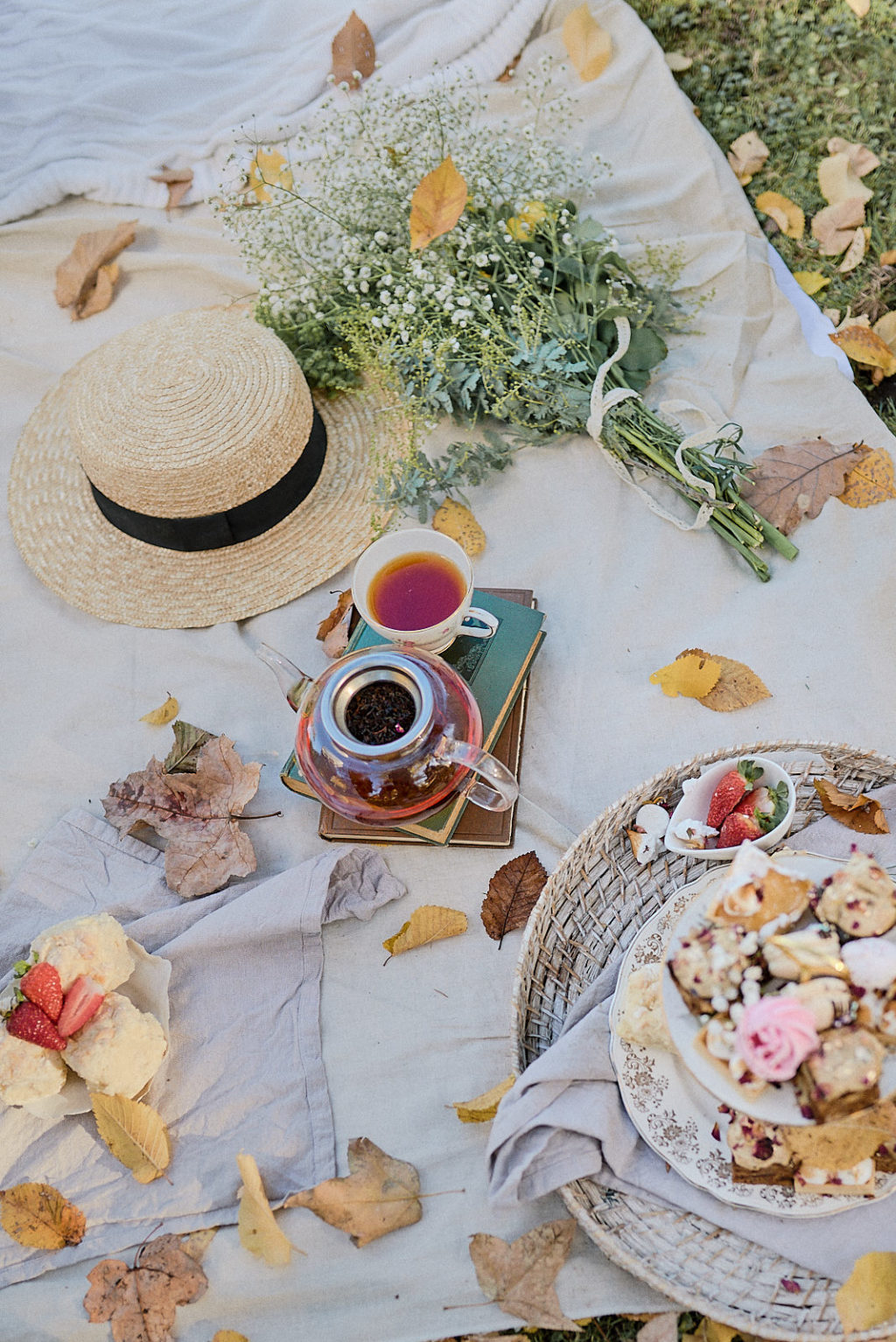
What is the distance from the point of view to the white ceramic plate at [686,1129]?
51.2 inches

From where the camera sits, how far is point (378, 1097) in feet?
5.37

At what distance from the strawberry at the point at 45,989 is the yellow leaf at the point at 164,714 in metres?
0.58

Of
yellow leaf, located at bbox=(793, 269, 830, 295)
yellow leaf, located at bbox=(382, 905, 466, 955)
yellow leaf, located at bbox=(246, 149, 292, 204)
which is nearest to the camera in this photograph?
yellow leaf, located at bbox=(382, 905, 466, 955)

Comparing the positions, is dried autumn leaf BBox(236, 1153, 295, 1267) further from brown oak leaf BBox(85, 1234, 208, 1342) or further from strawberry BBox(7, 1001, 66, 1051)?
strawberry BBox(7, 1001, 66, 1051)

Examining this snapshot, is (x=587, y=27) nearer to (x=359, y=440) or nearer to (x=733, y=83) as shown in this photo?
(x=733, y=83)

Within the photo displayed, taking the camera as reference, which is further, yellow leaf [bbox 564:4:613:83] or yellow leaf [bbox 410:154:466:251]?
yellow leaf [bbox 564:4:613:83]

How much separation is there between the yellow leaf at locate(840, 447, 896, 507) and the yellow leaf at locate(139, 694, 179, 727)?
4.70ft

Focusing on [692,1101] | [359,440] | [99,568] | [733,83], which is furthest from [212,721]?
[733,83]

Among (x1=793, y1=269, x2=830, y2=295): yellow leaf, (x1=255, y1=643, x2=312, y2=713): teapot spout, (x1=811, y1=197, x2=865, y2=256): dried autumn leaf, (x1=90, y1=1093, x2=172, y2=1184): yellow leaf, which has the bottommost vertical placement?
(x1=90, y1=1093, x2=172, y2=1184): yellow leaf

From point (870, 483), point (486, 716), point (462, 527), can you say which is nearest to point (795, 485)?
point (870, 483)

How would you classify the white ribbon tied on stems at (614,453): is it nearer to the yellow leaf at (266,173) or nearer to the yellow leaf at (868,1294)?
the yellow leaf at (266,173)

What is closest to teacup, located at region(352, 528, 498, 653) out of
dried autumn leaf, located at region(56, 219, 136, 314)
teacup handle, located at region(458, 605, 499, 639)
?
teacup handle, located at region(458, 605, 499, 639)

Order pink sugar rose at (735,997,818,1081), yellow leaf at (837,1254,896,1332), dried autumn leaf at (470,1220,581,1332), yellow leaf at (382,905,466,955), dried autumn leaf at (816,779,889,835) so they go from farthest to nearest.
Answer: yellow leaf at (382,905,466,955), dried autumn leaf at (816,779,889,835), dried autumn leaf at (470,1220,581,1332), yellow leaf at (837,1254,896,1332), pink sugar rose at (735,997,818,1081)

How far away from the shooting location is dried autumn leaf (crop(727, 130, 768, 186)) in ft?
8.42
